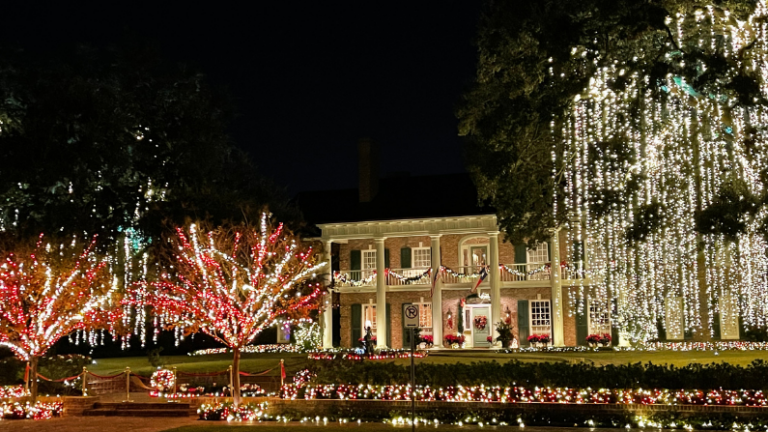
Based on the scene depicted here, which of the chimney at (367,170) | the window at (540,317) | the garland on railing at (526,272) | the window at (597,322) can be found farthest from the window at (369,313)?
the window at (597,322)

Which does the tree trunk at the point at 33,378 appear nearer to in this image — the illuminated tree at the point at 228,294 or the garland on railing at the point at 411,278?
the illuminated tree at the point at 228,294

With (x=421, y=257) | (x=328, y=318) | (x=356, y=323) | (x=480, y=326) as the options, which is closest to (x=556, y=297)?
(x=480, y=326)

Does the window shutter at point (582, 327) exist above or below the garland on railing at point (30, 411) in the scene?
above

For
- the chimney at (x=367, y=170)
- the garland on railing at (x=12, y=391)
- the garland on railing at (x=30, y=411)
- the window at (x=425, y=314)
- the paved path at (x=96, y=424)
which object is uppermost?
the chimney at (x=367, y=170)

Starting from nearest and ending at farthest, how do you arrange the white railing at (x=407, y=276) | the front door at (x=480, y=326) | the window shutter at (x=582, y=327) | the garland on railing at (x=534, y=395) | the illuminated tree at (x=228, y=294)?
the garland on railing at (x=534, y=395)
the illuminated tree at (x=228, y=294)
the window shutter at (x=582, y=327)
the front door at (x=480, y=326)
the white railing at (x=407, y=276)

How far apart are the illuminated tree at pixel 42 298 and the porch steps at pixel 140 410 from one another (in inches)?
63.1

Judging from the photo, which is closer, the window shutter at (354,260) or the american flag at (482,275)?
the american flag at (482,275)

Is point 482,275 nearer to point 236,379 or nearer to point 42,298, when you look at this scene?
point 236,379

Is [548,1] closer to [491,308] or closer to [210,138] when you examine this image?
[210,138]

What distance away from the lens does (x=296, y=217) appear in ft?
108

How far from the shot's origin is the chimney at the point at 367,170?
40.8m

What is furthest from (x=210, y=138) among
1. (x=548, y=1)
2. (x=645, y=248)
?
(x=645, y=248)

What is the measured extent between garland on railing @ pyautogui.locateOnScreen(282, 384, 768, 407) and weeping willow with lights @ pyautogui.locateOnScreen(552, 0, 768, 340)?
582 cm

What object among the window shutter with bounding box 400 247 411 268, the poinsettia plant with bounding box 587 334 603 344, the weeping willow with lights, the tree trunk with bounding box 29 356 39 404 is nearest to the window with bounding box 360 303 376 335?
the window shutter with bounding box 400 247 411 268
